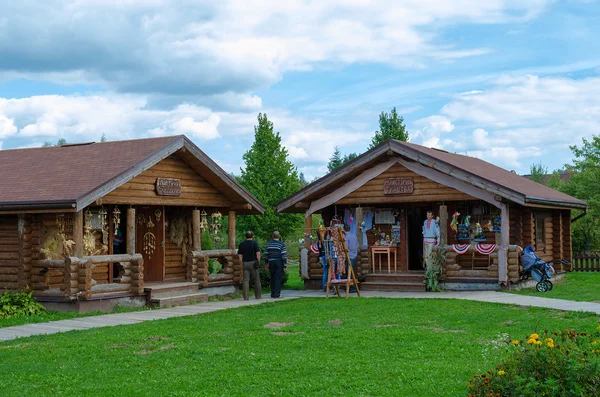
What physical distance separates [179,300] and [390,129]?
23.2 m

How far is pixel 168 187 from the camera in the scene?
19.5 m

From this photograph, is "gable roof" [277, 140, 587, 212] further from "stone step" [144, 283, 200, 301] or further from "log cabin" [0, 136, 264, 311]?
"stone step" [144, 283, 200, 301]

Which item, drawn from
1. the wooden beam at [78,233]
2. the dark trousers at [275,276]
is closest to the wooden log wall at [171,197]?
the wooden beam at [78,233]

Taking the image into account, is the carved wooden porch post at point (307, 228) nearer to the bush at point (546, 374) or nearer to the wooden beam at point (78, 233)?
the wooden beam at point (78, 233)

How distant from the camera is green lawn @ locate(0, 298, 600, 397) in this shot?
8.78 m

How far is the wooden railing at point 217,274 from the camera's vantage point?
20.3 metres

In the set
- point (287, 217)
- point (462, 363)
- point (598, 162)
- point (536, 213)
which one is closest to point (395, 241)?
point (536, 213)

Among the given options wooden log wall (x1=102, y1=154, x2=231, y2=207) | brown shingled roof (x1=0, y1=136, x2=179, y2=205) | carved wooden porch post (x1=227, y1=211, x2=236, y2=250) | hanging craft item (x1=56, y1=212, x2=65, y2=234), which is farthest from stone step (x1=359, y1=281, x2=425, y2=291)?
hanging craft item (x1=56, y1=212, x2=65, y2=234)

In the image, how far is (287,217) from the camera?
40562 millimetres

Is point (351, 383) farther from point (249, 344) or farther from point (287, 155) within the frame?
point (287, 155)

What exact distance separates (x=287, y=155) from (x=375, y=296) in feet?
76.9

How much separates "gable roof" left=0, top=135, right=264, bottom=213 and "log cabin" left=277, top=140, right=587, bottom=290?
2.57 m

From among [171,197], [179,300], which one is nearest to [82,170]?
[171,197]

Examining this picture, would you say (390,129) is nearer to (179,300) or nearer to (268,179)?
(268,179)
